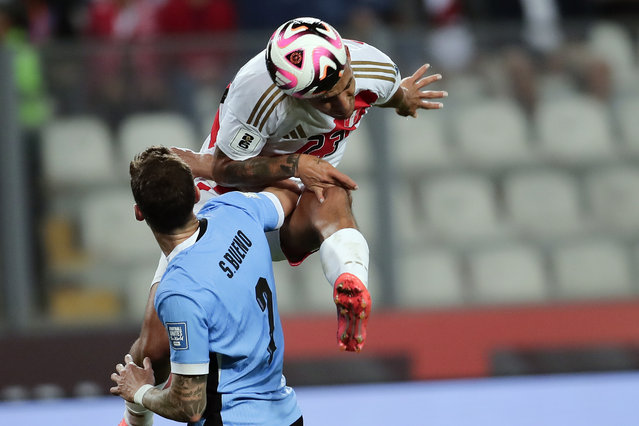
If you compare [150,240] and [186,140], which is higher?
[186,140]

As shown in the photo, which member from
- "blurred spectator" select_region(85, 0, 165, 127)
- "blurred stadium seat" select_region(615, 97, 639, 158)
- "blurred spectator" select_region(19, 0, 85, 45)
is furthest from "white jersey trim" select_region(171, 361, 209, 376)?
"blurred spectator" select_region(19, 0, 85, 45)

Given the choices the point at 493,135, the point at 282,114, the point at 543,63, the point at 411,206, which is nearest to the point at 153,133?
the point at 411,206

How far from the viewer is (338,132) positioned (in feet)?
13.9

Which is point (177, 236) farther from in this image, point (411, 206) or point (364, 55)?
point (411, 206)

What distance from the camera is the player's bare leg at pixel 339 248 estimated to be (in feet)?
11.6

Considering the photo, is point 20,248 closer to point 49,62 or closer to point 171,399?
point 49,62

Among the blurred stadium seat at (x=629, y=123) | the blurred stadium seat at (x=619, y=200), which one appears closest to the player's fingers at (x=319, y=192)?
the blurred stadium seat at (x=619, y=200)

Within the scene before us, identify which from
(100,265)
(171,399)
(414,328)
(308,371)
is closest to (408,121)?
(414,328)

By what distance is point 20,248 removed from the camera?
286 inches

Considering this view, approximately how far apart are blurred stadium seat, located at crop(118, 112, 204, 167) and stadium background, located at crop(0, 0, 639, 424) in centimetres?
1

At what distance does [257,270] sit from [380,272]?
3.96 m

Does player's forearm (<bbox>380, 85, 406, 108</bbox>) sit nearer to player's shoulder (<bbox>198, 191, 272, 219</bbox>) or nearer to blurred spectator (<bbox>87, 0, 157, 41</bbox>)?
player's shoulder (<bbox>198, 191, 272, 219</bbox>)

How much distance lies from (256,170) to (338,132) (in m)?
0.44

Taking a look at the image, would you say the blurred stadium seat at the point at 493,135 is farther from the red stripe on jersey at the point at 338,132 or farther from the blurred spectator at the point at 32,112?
the red stripe on jersey at the point at 338,132
